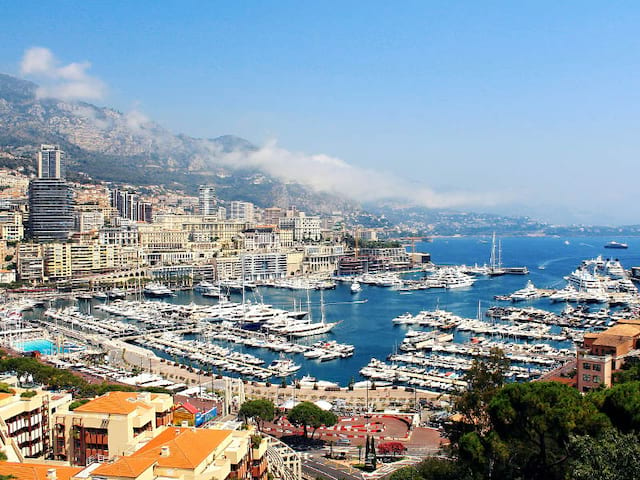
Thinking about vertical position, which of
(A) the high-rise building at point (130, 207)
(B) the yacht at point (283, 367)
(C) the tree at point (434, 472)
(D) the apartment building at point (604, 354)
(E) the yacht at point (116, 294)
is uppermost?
(A) the high-rise building at point (130, 207)

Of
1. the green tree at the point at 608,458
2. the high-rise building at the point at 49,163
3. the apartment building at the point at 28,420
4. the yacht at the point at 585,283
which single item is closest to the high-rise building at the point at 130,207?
the high-rise building at the point at 49,163

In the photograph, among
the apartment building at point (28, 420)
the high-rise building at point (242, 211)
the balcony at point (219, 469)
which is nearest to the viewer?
the balcony at point (219, 469)

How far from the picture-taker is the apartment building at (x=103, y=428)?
9.62 m

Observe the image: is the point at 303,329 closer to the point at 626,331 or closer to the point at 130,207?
the point at 626,331

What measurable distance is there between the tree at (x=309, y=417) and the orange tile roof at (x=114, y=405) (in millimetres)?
5250

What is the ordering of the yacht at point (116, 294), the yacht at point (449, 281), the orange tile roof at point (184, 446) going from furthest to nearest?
1. the yacht at point (449, 281)
2. the yacht at point (116, 294)
3. the orange tile roof at point (184, 446)

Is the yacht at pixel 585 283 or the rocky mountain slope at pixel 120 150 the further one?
the rocky mountain slope at pixel 120 150

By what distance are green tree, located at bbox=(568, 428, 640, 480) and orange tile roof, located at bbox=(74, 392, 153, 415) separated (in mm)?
5982

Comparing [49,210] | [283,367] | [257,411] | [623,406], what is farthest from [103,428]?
[49,210]

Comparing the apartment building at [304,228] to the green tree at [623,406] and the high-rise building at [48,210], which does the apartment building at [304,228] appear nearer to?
the high-rise building at [48,210]

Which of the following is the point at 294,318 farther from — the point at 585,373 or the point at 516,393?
the point at 516,393

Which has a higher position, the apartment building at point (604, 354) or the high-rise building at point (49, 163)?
the high-rise building at point (49, 163)

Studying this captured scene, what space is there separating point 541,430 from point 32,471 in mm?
6182

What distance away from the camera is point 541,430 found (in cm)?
885
